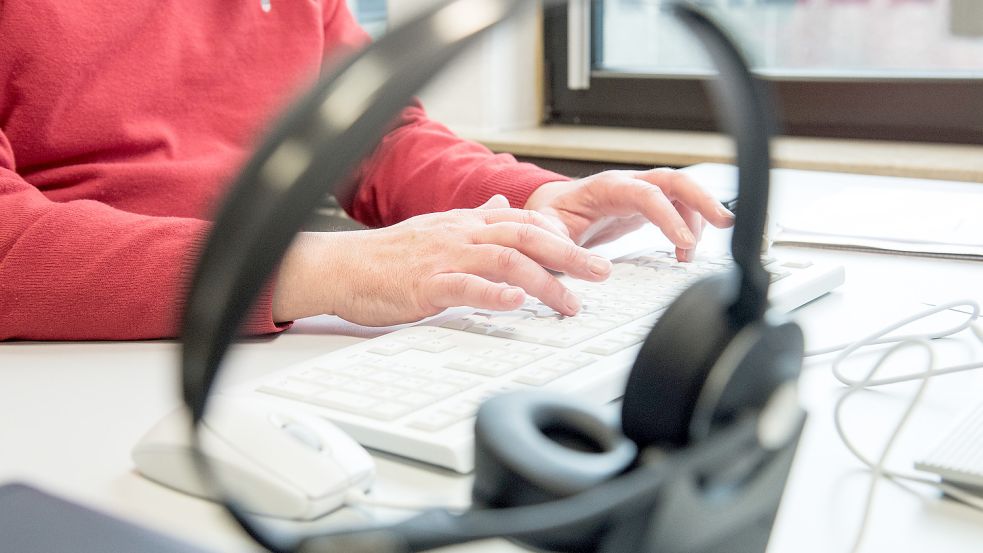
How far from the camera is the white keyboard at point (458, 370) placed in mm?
492

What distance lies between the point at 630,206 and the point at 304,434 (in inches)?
18.6

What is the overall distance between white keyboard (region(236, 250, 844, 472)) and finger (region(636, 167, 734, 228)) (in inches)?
4.3

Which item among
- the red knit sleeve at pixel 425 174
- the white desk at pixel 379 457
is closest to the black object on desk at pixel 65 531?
the white desk at pixel 379 457

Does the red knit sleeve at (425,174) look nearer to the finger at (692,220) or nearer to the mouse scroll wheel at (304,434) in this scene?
the finger at (692,220)

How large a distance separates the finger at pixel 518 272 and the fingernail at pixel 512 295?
0.07 feet

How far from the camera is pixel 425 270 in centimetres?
69

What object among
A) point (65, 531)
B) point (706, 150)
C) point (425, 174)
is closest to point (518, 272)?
point (65, 531)

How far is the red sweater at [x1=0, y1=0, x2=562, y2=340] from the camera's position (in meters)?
0.70

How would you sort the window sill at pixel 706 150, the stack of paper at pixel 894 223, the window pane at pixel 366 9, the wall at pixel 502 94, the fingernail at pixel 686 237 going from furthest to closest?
the window pane at pixel 366 9
the wall at pixel 502 94
the window sill at pixel 706 150
the stack of paper at pixel 894 223
the fingernail at pixel 686 237

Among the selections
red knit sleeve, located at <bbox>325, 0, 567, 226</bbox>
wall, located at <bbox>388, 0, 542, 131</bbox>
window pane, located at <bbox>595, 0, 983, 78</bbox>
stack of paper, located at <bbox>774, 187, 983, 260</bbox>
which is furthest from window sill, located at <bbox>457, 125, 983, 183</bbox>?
red knit sleeve, located at <bbox>325, 0, 567, 226</bbox>

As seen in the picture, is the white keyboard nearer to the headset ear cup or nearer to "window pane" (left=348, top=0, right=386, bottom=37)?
the headset ear cup

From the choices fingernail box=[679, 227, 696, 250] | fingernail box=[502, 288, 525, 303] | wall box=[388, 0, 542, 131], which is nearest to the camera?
fingernail box=[502, 288, 525, 303]

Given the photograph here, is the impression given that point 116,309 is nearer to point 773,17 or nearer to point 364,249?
point 364,249

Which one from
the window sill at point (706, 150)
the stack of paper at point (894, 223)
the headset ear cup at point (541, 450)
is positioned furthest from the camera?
the window sill at point (706, 150)
